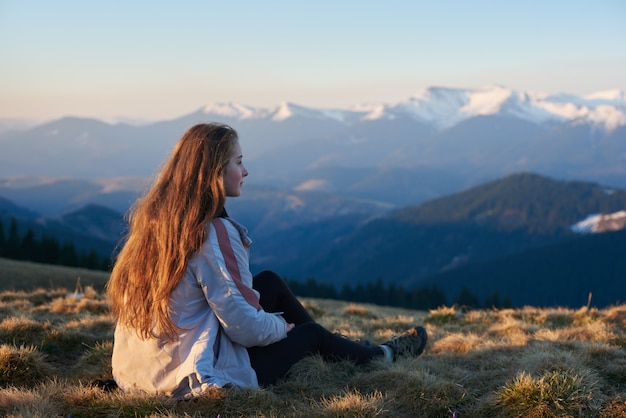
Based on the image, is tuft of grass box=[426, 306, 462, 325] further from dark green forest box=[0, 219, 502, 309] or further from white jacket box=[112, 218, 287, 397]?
dark green forest box=[0, 219, 502, 309]

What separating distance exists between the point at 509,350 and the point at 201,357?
439 centimetres

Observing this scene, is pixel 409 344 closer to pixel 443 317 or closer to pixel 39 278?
pixel 443 317

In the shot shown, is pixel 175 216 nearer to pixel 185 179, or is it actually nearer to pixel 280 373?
pixel 185 179

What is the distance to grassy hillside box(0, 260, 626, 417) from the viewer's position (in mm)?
5809

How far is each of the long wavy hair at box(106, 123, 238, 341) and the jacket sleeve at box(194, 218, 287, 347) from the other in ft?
0.48

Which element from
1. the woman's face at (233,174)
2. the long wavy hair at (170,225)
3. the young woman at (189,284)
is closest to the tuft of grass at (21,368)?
the young woman at (189,284)

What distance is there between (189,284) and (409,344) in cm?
362

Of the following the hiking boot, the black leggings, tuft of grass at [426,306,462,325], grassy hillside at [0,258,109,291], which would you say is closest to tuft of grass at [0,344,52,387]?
the black leggings

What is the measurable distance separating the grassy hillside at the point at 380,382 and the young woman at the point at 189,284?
1.01 feet

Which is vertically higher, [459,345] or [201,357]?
[201,357]

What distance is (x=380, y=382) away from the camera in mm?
6812

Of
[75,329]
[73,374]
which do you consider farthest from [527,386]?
[75,329]

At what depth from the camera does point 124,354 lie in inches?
252

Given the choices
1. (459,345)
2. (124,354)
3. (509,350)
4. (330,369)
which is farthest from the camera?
(459,345)
